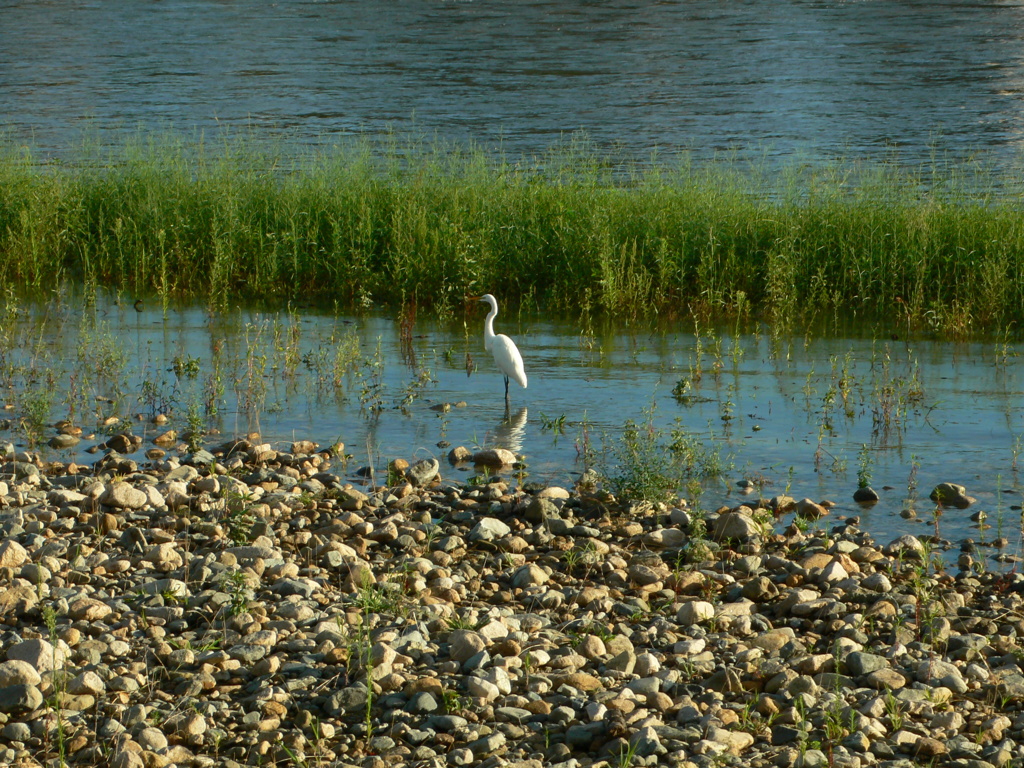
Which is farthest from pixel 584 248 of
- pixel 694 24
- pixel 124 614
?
pixel 694 24

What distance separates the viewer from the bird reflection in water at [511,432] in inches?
375

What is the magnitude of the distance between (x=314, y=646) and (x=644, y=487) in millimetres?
2872

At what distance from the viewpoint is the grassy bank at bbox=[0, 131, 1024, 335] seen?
13.1 metres

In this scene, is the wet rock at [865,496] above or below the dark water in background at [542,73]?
below

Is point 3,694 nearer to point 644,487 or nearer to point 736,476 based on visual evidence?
point 644,487

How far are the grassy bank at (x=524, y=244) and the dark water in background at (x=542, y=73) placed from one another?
725 centimetres

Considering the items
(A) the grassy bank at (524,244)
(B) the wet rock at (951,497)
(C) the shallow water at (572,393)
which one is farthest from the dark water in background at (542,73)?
(B) the wet rock at (951,497)

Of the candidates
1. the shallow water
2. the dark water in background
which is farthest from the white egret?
the dark water in background

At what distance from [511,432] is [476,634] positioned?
4331 millimetres

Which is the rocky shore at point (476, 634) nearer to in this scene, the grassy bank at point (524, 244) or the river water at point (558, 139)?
the river water at point (558, 139)

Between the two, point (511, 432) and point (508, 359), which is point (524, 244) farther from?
point (511, 432)

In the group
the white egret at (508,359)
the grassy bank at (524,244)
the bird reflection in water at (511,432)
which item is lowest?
the bird reflection in water at (511,432)

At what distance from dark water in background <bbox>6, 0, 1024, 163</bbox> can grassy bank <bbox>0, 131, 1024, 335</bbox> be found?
23.8ft

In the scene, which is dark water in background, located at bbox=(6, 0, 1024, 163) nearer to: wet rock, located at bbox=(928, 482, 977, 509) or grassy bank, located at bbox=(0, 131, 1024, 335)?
grassy bank, located at bbox=(0, 131, 1024, 335)
